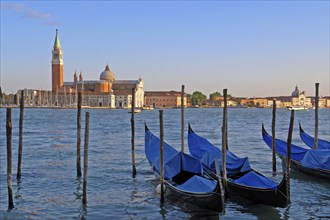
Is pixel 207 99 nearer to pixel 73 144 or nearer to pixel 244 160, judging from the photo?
pixel 73 144

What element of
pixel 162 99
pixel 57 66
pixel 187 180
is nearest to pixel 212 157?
pixel 187 180

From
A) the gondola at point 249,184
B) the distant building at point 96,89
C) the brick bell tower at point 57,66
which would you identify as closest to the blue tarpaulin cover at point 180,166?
the gondola at point 249,184

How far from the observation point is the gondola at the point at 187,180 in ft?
20.4

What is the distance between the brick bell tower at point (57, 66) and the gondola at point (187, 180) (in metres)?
76.2

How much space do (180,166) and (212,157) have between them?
0.99 meters

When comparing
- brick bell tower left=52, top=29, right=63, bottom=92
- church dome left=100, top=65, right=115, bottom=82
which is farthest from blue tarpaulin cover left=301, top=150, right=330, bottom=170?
church dome left=100, top=65, right=115, bottom=82

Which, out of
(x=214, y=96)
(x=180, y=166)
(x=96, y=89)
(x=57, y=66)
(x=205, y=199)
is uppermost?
(x=57, y=66)

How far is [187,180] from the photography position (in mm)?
7332

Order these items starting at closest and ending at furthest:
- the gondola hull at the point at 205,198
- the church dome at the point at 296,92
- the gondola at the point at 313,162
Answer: the gondola hull at the point at 205,198 < the gondola at the point at 313,162 < the church dome at the point at 296,92

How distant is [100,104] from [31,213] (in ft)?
257

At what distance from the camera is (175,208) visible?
268 inches

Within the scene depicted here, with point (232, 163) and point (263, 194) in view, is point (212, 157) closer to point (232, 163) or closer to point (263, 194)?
point (232, 163)

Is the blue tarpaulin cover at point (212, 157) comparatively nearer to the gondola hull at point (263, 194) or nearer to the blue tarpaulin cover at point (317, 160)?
the gondola hull at point (263, 194)

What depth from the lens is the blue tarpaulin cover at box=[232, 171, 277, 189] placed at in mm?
6644
